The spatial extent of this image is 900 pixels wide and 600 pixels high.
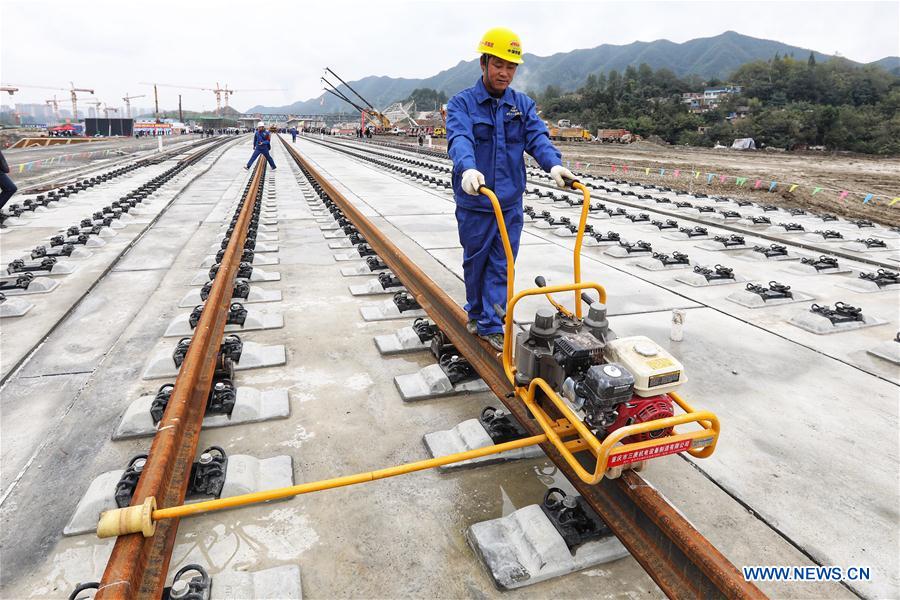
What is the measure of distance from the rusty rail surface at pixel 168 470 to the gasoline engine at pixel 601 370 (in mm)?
1663

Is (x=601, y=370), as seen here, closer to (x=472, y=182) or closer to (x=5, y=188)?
(x=472, y=182)

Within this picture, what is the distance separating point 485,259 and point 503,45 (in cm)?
133

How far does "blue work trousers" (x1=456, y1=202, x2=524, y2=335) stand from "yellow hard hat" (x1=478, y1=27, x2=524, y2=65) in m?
0.93

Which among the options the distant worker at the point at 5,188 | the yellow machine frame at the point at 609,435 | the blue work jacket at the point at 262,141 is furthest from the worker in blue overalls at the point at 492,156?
the blue work jacket at the point at 262,141

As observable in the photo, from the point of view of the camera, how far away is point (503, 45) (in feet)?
9.87

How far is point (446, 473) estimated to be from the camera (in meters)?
2.55

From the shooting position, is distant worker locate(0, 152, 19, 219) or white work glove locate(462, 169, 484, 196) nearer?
white work glove locate(462, 169, 484, 196)

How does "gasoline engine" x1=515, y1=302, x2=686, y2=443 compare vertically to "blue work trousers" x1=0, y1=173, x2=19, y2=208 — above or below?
below

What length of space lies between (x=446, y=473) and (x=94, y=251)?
20.6 ft

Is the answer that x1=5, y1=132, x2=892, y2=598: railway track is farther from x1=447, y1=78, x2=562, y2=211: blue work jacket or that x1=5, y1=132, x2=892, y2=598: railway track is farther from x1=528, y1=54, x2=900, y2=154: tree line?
x1=528, y1=54, x2=900, y2=154: tree line

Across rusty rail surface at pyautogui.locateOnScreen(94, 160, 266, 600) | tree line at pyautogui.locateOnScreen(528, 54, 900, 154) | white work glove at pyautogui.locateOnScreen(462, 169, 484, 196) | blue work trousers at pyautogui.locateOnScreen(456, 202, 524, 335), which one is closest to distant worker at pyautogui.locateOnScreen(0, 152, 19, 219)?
rusty rail surface at pyautogui.locateOnScreen(94, 160, 266, 600)

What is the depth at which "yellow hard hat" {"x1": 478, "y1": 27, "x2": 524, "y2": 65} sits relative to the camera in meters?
3.00

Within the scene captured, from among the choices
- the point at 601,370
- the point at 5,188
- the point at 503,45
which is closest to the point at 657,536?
the point at 601,370

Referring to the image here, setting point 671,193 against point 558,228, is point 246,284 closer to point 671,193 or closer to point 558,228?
point 558,228
